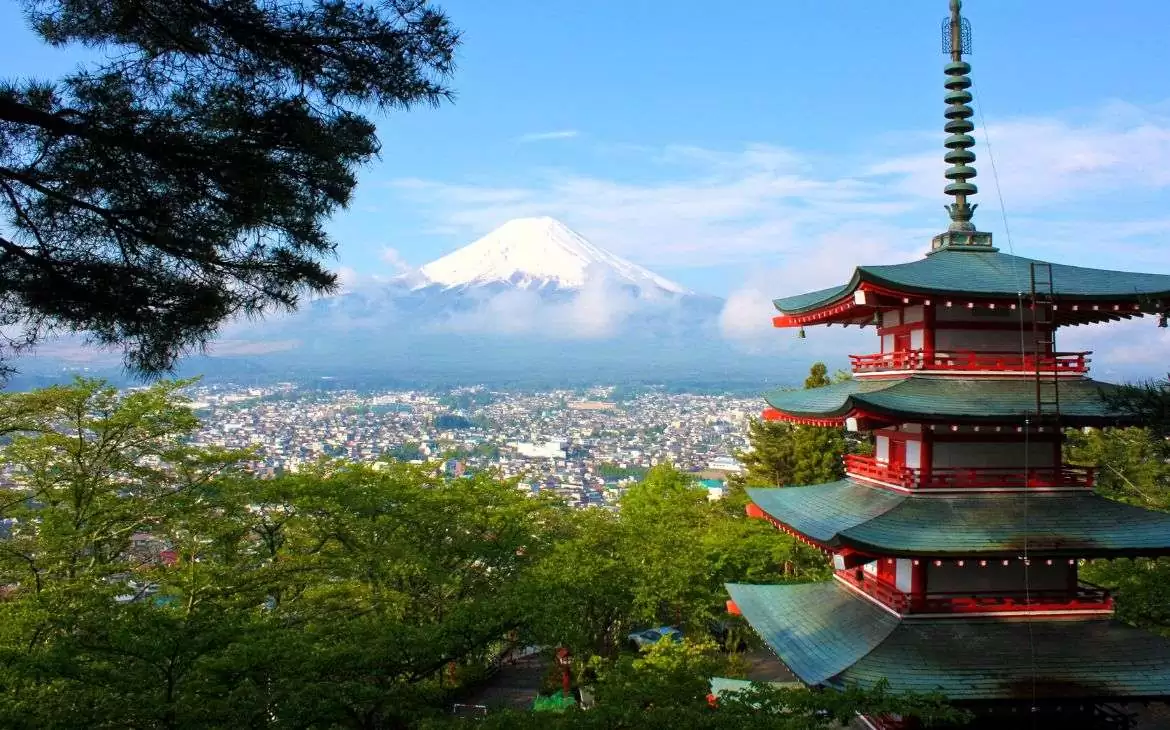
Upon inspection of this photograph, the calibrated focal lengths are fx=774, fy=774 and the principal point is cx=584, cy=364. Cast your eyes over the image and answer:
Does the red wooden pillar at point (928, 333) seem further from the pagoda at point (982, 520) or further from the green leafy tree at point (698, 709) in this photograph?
the green leafy tree at point (698, 709)

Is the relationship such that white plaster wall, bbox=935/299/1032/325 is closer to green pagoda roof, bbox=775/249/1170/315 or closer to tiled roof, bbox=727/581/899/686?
green pagoda roof, bbox=775/249/1170/315

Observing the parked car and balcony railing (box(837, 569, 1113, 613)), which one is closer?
balcony railing (box(837, 569, 1113, 613))

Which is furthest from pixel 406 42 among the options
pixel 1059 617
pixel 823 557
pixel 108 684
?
pixel 823 557

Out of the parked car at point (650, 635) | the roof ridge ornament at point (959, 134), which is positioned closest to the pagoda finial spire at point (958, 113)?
the roof ridge ornament at point (959, 134)

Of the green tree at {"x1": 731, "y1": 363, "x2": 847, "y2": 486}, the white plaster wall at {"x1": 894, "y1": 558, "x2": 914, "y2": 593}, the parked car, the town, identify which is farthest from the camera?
the town

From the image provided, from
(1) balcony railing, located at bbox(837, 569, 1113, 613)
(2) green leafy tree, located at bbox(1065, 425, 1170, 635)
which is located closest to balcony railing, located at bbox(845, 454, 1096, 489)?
(2) green leafy tree, located at bbox(1065, 425, 1170, 635)

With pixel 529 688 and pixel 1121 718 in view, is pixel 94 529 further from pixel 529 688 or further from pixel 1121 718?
pixel 1121 718
